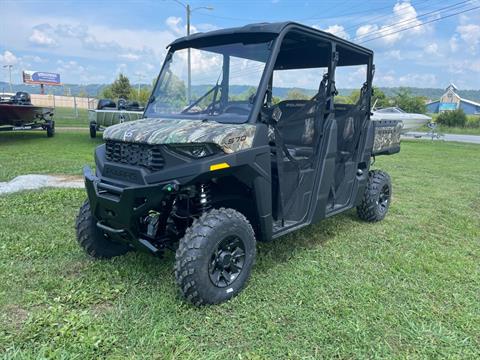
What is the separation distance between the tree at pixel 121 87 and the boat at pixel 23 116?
2849 centimetres

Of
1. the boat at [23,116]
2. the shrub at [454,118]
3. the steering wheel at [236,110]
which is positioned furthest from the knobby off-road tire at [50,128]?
the shrub at [454,118]

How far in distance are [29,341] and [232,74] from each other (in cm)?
272

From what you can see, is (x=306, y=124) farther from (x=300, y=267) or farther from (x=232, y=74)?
(x=300, y=267)

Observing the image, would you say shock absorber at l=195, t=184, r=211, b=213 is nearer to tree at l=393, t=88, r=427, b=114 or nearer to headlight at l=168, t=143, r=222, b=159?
headlight at l=168, t=143, r=222, b=159

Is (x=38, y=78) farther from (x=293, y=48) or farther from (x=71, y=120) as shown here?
(x=293, y=48)

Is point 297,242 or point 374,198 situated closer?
point 297,242

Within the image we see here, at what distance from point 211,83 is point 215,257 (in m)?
1.73

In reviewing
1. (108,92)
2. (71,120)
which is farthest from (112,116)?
(108,92)

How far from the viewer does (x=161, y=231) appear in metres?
3.26

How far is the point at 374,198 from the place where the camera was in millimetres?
5379

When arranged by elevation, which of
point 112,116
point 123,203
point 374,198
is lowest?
point 374,198

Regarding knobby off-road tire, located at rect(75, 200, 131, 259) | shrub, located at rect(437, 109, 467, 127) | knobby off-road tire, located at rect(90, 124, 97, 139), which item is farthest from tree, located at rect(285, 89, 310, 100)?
shrub, located at rect(437, 109, 467, 127)

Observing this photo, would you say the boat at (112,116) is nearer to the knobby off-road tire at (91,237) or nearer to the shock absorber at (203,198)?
the knobby off-road tire at (91,237)

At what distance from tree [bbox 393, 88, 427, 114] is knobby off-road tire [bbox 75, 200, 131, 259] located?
41.9 meters
